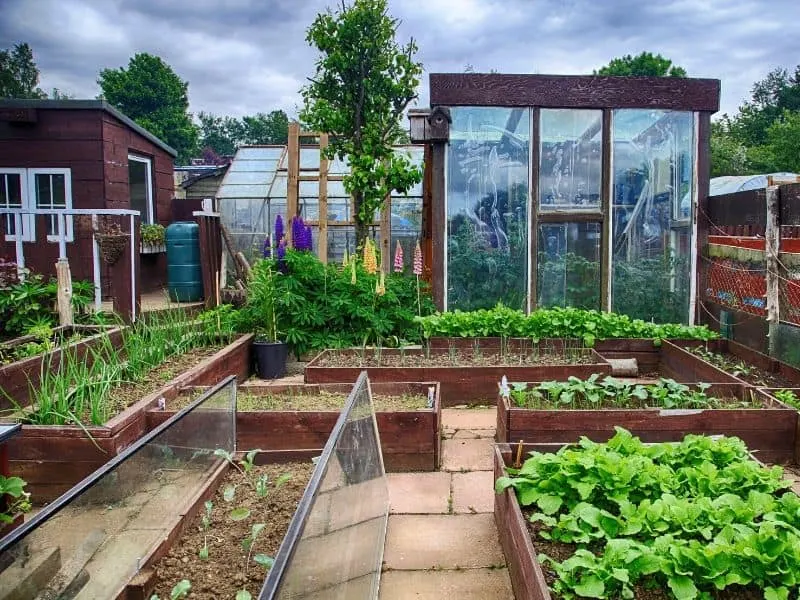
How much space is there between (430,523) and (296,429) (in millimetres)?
977

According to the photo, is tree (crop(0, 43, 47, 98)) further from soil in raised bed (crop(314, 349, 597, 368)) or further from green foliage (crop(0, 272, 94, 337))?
soil in raised bed (crop(314, 349, 597, 368))

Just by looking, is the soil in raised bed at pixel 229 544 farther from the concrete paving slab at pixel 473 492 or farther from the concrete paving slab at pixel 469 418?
the concrete paving slab at pixel 469 418

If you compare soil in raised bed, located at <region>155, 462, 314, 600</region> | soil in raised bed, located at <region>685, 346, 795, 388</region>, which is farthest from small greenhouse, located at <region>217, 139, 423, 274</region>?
soil in raised bed, located at <region>155, 462, 314, 600</region>

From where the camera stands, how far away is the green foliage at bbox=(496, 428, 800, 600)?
2.19 m

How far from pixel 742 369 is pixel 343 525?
4.48 m

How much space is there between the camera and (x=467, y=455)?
440cm

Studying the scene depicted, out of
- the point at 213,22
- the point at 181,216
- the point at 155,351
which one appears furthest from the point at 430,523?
the point at 181,216

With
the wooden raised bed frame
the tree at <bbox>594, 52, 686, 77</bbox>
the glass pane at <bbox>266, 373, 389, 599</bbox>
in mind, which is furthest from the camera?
the tree at <bbox>594, 52, 686, 77</bbox>

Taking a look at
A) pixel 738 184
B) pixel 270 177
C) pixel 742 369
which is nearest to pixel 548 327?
pixel 742 369

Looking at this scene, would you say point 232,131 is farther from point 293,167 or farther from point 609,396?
point 609,396

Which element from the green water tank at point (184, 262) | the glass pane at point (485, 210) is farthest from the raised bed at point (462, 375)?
the green water tank at point (184, 262)

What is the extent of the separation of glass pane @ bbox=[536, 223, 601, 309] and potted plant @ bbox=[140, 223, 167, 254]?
20.1 feet

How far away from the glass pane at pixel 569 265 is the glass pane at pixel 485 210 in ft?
0.88

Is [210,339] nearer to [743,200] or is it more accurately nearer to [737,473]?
[737,473]
